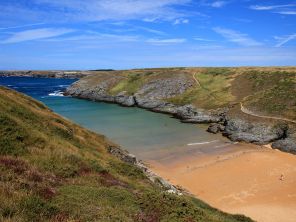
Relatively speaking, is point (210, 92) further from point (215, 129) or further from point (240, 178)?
point (240, 178)

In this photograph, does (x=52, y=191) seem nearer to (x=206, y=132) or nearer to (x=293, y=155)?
(x=293, y=155)

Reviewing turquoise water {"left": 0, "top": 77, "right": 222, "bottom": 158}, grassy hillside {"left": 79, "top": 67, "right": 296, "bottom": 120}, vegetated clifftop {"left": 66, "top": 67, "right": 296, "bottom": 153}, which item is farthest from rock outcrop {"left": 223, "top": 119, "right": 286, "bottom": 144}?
grassy hillside {"left": 79, "top": 67, "right": 296, "bottom": 120}

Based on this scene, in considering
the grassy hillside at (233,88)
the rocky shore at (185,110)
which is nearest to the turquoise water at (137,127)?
the rocky shore at (185,110)

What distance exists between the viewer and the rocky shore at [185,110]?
55.4 metres

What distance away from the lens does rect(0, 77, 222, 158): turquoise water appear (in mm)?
53088

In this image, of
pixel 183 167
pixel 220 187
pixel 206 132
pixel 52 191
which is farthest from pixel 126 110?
pixel 52 191

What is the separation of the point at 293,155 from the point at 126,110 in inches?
2042

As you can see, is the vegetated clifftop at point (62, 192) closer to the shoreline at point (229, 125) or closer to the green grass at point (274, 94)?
the shoreline at point (229, 125)

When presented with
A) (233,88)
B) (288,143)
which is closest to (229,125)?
(288,143)

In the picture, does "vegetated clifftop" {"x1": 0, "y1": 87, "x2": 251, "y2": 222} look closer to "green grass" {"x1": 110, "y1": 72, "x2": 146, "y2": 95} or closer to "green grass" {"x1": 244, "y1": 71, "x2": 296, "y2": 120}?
"green grass" {"x1": 244, "y1": 71, "x2": 296, "y2": 120}

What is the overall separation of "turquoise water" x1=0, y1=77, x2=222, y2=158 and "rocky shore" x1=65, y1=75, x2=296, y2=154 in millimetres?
3404

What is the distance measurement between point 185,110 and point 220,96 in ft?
37.7

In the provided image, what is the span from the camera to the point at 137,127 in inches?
2645

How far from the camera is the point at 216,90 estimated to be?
9238 cm
